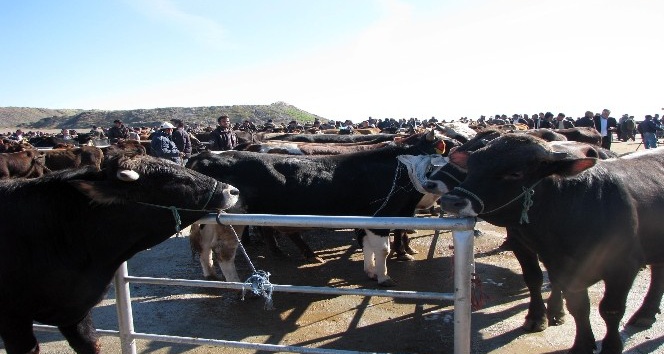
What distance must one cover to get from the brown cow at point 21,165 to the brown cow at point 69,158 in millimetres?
476

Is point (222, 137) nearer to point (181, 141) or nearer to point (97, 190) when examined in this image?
point (181, 141)

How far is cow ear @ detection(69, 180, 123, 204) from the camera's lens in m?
2.80

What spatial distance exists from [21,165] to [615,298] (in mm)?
11358

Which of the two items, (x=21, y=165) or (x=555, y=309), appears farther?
(x=21, y=165)

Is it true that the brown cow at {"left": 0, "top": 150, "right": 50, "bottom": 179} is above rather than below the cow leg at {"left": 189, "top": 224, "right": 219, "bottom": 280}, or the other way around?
above

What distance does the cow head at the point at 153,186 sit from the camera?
2.86 metres

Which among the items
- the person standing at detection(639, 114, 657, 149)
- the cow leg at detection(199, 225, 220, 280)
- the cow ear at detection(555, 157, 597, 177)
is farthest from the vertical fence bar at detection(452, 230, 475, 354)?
the person standing at detection(639, 114, 657, 149)

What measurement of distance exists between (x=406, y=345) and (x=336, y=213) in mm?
2111

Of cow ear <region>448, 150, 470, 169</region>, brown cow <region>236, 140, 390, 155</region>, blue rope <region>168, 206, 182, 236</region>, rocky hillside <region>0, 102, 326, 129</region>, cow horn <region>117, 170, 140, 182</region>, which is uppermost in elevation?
cow ear <region>448, 150, 470, 169</region>

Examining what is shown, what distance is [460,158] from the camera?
11.9 ft

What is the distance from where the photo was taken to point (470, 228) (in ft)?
8.73

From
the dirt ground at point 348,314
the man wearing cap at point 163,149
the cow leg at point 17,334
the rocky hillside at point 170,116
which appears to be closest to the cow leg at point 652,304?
the dirt ground at point 348,314

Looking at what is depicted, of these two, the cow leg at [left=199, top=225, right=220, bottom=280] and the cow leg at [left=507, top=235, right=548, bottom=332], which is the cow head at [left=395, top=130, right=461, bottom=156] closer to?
the cow leg at [left=507, top=235, right=548, bottom=332]

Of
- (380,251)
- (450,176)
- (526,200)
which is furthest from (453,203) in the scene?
(380,251)
